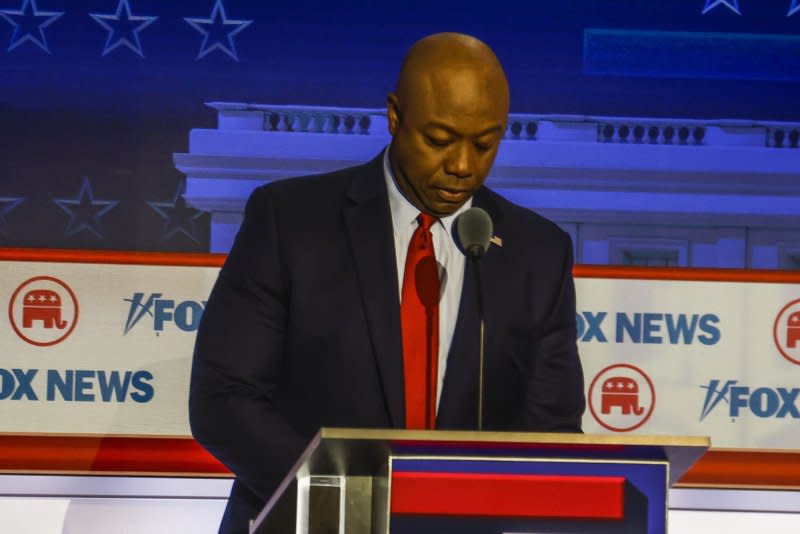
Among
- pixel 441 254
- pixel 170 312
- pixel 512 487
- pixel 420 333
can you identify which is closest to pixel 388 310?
pixel 420 333

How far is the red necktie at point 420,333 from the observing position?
2.36 meters

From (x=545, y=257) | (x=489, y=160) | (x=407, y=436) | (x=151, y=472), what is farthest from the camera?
(x=151, y=472)

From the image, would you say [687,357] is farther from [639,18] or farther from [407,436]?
[407,436]

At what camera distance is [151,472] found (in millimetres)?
3578

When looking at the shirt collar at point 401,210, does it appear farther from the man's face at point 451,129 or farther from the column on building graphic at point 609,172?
the column on building graphic at point 609,172

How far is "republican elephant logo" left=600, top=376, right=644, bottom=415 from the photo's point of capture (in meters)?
3.64

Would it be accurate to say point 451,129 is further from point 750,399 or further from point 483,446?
point 750,399

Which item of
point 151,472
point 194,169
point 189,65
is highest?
point 189,65

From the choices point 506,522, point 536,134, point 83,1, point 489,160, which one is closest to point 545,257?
point 489,160

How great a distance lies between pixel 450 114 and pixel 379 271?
0.31 m

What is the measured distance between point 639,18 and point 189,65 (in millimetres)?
1179

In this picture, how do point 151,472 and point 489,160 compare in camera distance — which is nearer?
point 489,160

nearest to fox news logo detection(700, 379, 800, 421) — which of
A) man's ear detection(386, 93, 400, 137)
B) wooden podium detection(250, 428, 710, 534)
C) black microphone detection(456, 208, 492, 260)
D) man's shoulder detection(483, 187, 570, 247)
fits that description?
man's shoulder detection(483, 187, 570, 247)

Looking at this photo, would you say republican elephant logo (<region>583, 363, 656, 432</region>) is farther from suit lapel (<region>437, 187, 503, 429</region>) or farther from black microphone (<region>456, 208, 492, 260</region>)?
black microphone (<region>456, 208, 492, 260</region>)
